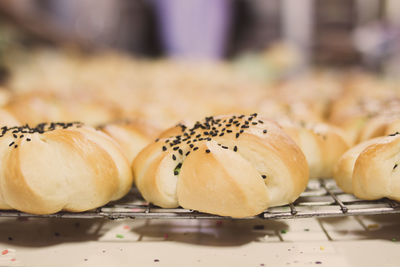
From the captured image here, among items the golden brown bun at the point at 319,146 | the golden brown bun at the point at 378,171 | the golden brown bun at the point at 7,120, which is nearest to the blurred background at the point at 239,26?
the golden brown bun at the point at 7,120

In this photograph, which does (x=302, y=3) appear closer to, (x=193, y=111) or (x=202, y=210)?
(x=193, y=111)

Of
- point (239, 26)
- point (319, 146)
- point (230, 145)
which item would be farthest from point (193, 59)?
point (230, 145)

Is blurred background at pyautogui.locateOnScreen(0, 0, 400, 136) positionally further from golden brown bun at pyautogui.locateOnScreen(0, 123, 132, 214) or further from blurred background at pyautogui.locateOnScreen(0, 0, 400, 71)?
golden brown bun at pyautogui.locateOnScreen(0, 123, 132, 214)

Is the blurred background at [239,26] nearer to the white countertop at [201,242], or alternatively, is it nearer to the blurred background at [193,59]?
the blurred background at [193,59]

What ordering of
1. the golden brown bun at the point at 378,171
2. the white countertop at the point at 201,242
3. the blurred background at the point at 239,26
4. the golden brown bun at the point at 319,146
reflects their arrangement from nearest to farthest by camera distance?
the white countertop at the point at 201,242 → the golden brown bun at the point at 378,171 → the golden brown bun at the point at 319,146 → the blurred background at the point at 239,26

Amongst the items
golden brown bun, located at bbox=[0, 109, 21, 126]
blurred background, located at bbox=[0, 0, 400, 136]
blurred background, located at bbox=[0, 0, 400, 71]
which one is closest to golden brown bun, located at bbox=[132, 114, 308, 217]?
blurred background, located at bbox=[0, 0, 400, 136]

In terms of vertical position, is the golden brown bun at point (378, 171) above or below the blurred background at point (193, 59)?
below

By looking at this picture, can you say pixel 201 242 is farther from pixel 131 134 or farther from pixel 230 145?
pixel 131 134

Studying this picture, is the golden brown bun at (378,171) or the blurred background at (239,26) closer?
the golden brown bun at (378,171)

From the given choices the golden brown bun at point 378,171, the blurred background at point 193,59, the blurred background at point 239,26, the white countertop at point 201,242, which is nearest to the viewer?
the white countertop at point 201,242
